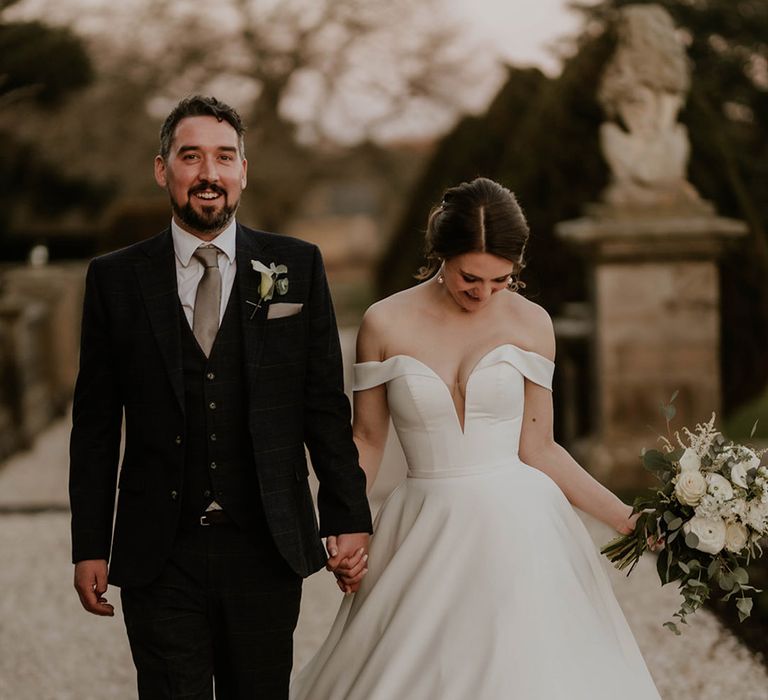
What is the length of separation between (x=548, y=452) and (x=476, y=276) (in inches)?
22.0

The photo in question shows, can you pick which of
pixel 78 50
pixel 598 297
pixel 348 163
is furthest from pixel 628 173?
pixel 348 163

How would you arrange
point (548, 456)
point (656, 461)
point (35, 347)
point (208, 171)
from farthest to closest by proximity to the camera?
point (35, 347) → point (548, 456) → point (656, 461) → point (208, 171)

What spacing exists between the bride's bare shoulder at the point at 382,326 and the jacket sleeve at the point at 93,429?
0.64 m

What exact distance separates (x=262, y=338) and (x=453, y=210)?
22.9 inches

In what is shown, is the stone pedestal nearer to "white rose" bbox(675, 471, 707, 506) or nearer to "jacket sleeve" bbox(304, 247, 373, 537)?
"white rose" bbox(675, 471, 707, 506)

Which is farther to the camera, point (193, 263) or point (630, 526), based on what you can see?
point (630, 526)

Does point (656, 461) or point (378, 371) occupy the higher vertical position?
point (378, 371)

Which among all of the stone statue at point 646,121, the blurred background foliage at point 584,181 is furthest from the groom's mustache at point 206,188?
the stone statue at point 646,121

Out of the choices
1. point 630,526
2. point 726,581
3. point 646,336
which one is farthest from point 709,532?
point 646,336

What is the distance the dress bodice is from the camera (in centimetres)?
299

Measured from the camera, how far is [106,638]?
510 centimetres

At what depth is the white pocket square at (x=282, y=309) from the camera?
9.03 feet

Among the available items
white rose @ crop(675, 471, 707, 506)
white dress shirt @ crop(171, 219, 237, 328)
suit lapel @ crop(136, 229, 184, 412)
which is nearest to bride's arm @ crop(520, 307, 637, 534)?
white rose @ crop(675, 471, 707, 506)

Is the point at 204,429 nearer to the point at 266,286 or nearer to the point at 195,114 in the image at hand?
the point at 266,286
